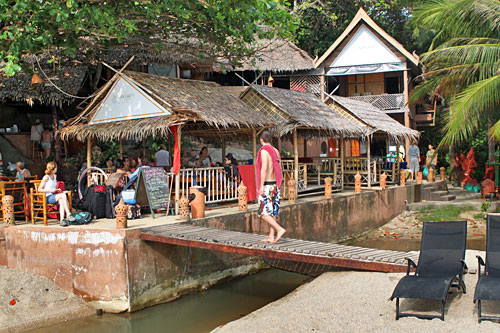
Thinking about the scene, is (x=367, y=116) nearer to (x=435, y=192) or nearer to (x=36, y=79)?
(x=435, y=192)

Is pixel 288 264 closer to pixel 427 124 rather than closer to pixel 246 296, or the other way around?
pixel 246 296

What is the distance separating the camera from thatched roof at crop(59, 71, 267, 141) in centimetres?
1067

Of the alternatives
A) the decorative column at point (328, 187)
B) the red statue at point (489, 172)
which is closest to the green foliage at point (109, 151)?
the decorative column at point (328, 187)

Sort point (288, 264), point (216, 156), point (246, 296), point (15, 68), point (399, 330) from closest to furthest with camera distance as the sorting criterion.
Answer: point (399, 330)
point (15, 68)
point (288, 264)
point (246, 296)
point (216, 156)

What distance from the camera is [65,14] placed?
8.27m

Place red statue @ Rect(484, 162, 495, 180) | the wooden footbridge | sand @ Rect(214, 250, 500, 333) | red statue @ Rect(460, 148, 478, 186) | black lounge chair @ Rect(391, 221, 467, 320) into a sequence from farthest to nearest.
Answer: red statue @ Rect(460, 148, 478, 186) → red statue @ Rect(484, 162, 495, 180) → the wooden footbridge → black lounge chair @ Rect(391, 221, 467, 320) → sand @ Rect(214, 250, 500, 333)

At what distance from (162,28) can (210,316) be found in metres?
6.36

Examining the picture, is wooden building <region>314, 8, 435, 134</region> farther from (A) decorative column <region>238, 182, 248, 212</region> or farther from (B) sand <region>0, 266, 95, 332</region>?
(B) sand <region>0, 266, 95, 332</region>

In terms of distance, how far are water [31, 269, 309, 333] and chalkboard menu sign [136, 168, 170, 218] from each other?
6.76ft

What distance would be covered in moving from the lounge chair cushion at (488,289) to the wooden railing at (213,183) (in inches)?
275

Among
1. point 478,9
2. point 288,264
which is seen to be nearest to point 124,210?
point 288,264

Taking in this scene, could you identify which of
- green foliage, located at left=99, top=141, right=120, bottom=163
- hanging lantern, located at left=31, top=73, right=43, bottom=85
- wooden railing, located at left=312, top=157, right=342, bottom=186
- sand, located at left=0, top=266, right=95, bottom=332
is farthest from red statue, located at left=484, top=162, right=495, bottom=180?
hanging lantern, located at left=31, top=73, right=43, bottom=85

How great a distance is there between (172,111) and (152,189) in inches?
65.0

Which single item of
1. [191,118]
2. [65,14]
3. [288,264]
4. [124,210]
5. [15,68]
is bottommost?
[288,264]
